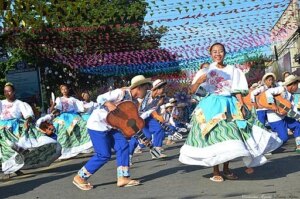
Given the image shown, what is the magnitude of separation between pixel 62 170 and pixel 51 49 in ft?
53.6

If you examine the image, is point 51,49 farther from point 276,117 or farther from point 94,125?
point 94,125

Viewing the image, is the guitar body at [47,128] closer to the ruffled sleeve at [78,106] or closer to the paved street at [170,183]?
the paved street at [170,183]

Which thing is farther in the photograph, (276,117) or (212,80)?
(276,117)

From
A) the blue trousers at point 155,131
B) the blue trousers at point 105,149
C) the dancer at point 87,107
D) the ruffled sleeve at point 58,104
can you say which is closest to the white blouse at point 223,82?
the blue trousers at point 105,149

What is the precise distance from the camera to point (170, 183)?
24.0 feet

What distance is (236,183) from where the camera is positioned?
693 cm

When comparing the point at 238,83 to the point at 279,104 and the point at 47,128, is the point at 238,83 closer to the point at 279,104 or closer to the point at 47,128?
the point at 279,104

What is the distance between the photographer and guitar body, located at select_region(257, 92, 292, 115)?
1000cm

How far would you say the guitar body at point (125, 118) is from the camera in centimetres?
717

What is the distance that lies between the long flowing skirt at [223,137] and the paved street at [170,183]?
0.34 meters

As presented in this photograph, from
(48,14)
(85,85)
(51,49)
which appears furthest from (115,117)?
(85,85)

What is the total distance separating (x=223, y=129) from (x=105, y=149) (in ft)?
4.94

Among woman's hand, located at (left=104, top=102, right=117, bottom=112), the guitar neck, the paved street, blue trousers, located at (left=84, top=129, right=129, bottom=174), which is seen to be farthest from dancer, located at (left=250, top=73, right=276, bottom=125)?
woman's hand, located at (left=104, top=102, right=117, bottom=112)

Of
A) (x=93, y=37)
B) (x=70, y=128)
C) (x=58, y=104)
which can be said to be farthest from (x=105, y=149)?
(x=93, y=37)
